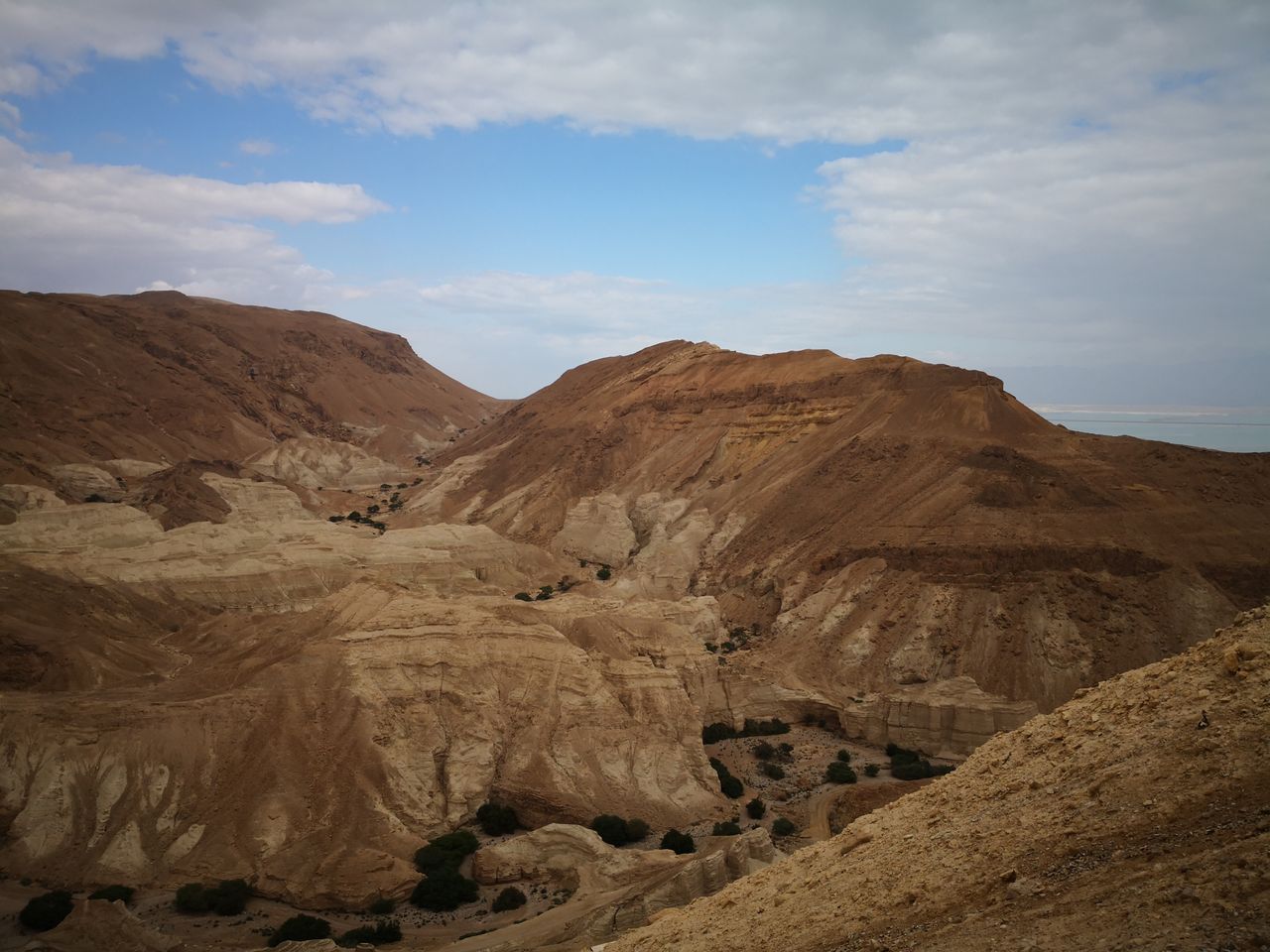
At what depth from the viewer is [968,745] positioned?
110 feet

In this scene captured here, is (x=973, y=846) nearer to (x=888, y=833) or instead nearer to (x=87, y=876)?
(x=888, y=833)

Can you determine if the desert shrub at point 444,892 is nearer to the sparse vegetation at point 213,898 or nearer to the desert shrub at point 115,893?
the sparse vegetation at point 213,898

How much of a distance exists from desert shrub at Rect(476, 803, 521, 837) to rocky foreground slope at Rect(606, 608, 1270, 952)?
14.1 meters

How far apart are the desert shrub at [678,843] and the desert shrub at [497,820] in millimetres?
4359

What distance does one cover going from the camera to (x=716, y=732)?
35.8 metres

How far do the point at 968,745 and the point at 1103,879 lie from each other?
87.9 ft

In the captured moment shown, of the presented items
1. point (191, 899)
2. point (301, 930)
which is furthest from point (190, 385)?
point (301, 930)

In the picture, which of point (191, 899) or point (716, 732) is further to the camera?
point (716, 732)

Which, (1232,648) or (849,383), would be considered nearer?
(1232,648)

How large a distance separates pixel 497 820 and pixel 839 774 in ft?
40.0

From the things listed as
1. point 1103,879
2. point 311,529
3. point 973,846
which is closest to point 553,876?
point 973,846

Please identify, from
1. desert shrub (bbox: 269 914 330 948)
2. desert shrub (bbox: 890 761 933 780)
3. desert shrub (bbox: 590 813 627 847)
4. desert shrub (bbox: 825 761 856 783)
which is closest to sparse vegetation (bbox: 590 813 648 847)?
desert shrub (bbox: 590 813 627 847)

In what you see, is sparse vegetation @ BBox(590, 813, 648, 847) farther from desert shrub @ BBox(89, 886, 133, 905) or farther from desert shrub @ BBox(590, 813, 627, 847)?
desert shrub @ BBox(89, 886, 133, 905)

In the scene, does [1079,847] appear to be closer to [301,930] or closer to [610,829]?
[301,930]
